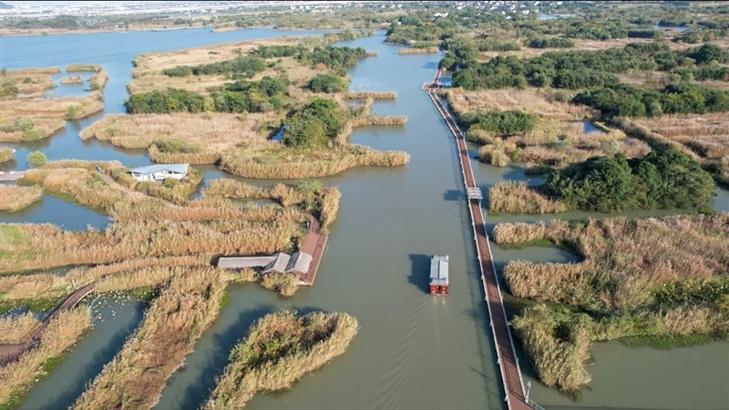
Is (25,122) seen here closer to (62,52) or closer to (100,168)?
(100,168)

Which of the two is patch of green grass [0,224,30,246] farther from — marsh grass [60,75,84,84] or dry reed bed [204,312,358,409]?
marsh grass [60,75,84,84]

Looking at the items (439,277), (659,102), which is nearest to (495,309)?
(439,277)

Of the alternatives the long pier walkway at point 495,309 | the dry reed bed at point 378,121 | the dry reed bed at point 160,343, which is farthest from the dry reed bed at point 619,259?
the dry reed bed at point 378,121

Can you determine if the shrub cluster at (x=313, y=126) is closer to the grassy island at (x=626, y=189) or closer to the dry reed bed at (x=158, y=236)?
the dry reed bed at (x=158, y=236)

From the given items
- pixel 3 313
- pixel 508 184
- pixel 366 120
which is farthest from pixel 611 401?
pixel 366 120

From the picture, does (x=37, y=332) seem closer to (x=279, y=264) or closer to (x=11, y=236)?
(x=11, y=236)

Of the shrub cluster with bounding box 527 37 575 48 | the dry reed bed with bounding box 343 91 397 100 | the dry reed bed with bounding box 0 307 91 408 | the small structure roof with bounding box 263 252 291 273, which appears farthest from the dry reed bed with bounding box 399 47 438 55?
the dry reed bed with bounding box 0 307 91 408
